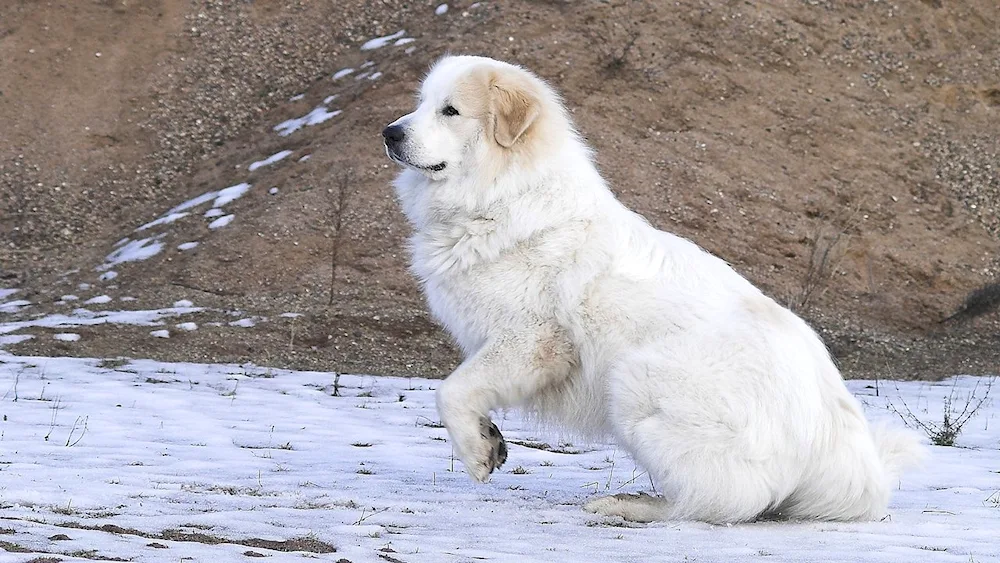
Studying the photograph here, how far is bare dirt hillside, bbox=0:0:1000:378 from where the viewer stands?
1366 cm

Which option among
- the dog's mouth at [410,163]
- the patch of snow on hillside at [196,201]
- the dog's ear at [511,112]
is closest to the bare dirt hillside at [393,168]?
the patch of snow on hillside at [196,201]

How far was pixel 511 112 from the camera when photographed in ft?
18.4

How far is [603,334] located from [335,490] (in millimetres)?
1476

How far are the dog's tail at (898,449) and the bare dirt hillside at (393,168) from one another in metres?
7.03

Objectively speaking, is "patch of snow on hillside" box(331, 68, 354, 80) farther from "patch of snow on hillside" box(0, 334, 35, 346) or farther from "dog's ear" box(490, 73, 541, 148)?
"dog's ear" box(490, 73, 541, 148)

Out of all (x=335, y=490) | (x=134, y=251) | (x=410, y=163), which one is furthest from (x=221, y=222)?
(x=335, y=490)

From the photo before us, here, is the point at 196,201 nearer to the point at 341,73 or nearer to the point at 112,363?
the point at 341,73

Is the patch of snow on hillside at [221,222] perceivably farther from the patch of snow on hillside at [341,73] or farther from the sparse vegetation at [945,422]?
the sparse vegetation at [945,422]

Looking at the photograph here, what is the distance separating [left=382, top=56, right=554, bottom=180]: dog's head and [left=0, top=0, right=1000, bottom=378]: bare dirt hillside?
6.27m

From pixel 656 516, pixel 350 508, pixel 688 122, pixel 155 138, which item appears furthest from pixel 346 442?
pixel 155 138

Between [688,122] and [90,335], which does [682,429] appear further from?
[688,122]

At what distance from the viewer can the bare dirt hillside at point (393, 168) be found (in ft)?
44.8

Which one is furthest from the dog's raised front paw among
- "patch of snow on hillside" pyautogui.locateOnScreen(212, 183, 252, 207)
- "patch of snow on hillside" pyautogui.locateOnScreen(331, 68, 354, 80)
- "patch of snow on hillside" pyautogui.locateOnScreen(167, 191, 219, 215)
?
"patch of snow on hillside" pyautogui.locateOnScreen(331, 68, 354, 80)

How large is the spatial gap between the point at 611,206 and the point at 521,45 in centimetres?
1238
